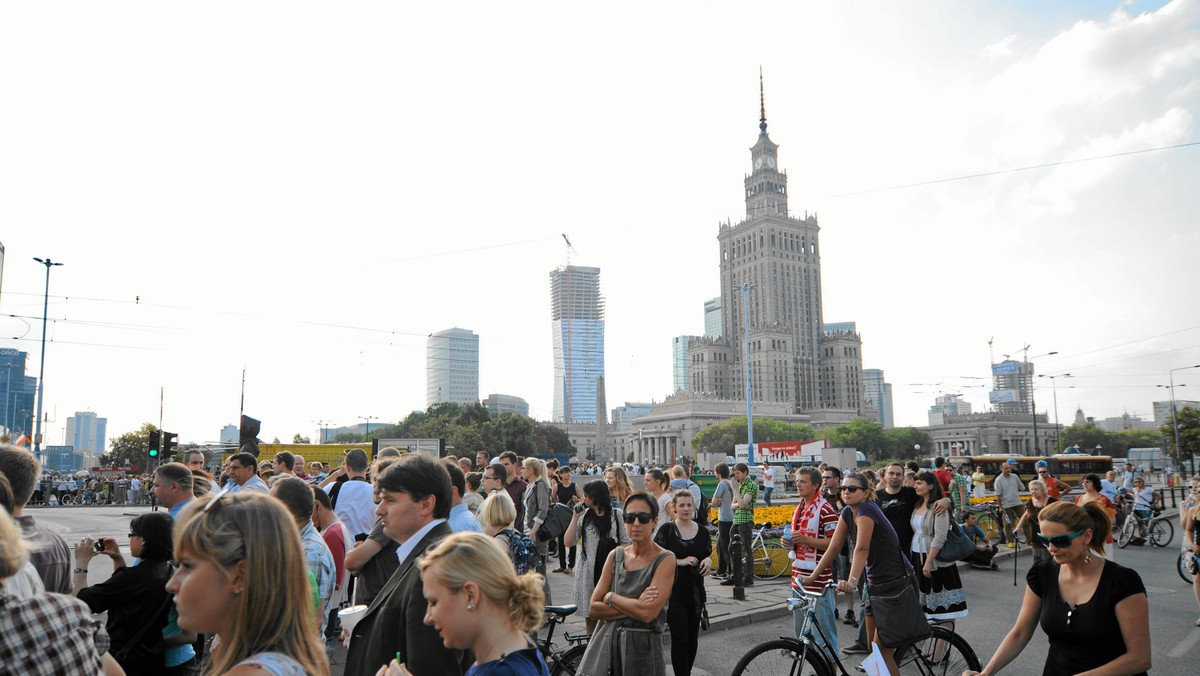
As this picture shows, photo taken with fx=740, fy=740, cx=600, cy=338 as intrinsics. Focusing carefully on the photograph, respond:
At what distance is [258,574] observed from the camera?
6.66 feet

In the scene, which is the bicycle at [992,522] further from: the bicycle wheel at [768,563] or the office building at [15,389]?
the office building at [15,389]

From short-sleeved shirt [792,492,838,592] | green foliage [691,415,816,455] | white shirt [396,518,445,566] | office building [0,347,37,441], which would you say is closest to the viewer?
white shirt [396,518,445,566]

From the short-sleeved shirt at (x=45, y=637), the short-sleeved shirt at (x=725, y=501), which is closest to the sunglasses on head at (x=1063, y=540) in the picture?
the short-sleeved shirt at (x=45, y=637)

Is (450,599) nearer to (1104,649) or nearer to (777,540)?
(1104,649)

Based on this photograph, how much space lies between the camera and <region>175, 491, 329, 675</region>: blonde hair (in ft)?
6.58

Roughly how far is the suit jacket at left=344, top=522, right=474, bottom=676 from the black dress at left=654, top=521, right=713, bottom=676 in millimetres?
2921

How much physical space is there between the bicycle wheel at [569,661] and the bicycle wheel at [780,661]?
1132 millimetres

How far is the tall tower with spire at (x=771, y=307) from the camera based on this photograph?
426ft

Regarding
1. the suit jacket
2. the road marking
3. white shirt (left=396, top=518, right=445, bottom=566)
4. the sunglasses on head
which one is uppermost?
white shirt (left=396, top=518, right=445, bottom=566)

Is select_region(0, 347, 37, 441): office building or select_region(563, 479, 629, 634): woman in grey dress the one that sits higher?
select_region(0, 347, 37, 441): office building

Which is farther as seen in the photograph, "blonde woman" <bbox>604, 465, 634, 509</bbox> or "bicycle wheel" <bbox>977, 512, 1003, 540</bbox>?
"bicycle wheel" <bbox>977, 512, 1003, 540</bbox>

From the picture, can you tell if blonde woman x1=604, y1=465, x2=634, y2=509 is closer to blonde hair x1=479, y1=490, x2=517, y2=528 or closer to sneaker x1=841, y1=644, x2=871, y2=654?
blonde hair x1=479, y1=490, x2=517, y2=528

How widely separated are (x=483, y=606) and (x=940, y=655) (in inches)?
193

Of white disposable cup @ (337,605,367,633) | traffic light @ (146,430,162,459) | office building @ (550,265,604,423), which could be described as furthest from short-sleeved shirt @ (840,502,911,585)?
office building @ (550,265,604,423)
